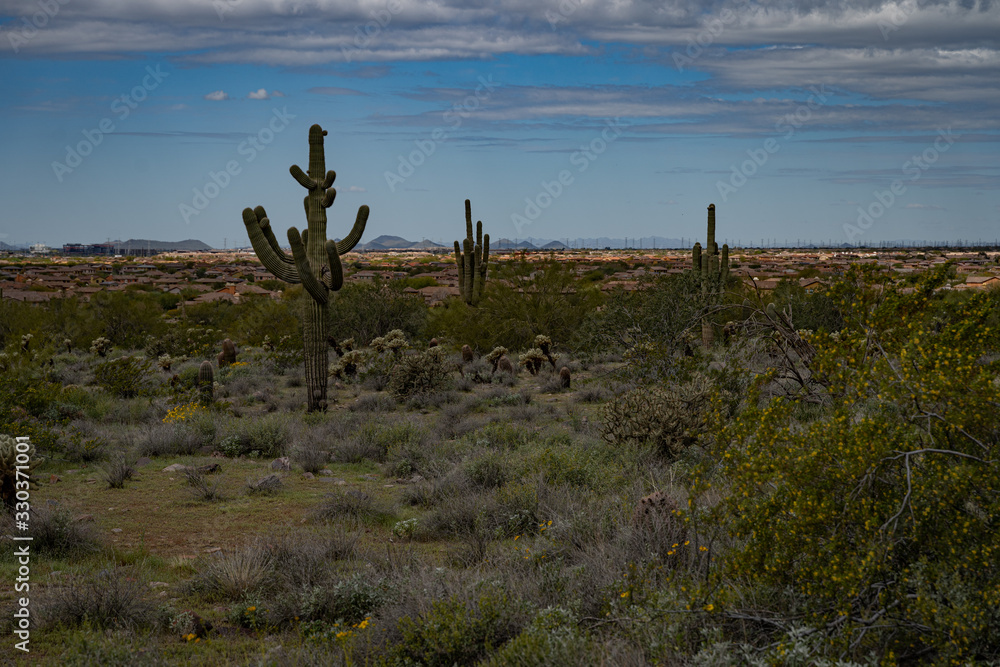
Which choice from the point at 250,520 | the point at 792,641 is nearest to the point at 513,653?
the point at 792,641

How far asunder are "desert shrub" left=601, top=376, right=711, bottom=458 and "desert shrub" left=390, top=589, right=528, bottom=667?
16.8ft

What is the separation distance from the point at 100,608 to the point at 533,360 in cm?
1482

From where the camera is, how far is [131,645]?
534 cm

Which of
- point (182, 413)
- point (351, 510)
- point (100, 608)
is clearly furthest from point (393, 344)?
point (100, 608)

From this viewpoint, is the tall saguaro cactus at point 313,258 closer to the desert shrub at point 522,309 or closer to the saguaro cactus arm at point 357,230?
the saguaro cactus arm at point 357,230

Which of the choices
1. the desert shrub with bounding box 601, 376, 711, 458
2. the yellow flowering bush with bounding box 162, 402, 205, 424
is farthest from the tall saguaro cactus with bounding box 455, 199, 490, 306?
the desert shrub with bounding box 601, 376, 711, 458

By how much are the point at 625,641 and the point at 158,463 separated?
923 centimetres

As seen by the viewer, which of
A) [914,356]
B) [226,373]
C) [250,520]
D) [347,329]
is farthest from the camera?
[347,329]

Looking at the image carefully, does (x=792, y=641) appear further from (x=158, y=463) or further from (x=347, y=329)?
(x=347, y=329)

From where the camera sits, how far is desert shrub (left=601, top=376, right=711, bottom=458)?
10.2m

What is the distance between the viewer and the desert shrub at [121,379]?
16.7 metres

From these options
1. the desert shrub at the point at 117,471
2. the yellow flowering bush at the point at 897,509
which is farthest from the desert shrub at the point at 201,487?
the yellow flowering bush at the point at 897,509

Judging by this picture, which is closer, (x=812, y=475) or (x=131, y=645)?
(x=812, y=475)

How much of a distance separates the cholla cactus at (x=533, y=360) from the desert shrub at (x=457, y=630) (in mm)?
14706
